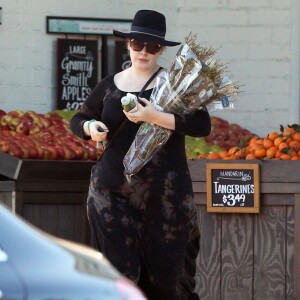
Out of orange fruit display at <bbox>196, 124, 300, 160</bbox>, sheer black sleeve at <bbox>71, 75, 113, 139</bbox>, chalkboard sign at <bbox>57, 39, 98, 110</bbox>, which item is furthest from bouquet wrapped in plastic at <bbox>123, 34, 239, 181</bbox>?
chalkboard sign at <bbox>57, 39, 98, 110</bbox>

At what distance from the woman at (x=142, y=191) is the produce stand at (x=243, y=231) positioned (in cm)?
168

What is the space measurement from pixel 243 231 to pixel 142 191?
2.05 meters

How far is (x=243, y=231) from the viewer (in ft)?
28.7

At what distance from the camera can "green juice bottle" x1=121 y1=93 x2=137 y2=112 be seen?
6594 millimetres

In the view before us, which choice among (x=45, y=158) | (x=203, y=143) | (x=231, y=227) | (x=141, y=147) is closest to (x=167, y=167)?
(x=141, y=147)

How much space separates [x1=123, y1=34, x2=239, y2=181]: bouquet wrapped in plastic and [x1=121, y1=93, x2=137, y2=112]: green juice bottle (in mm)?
235

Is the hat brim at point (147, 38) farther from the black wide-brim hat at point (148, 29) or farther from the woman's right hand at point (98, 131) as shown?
the woman's right hand at point (98, 131)

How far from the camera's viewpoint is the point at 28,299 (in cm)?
399

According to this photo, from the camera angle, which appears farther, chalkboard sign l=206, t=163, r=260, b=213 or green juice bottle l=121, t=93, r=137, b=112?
chalkboard sign l=206, t=163, r=260, b=213

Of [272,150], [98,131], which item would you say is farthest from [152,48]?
[272,150]

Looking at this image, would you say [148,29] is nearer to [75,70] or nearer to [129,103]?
[129,103]

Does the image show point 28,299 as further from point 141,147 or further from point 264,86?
point 264,86

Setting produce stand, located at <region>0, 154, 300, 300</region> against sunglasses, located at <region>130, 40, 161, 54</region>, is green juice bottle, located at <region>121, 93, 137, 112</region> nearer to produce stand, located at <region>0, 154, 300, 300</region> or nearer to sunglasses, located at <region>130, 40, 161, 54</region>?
sunglasses, located at <region>130, 40, 161, 54</region>

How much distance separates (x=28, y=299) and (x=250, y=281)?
16.2ft
